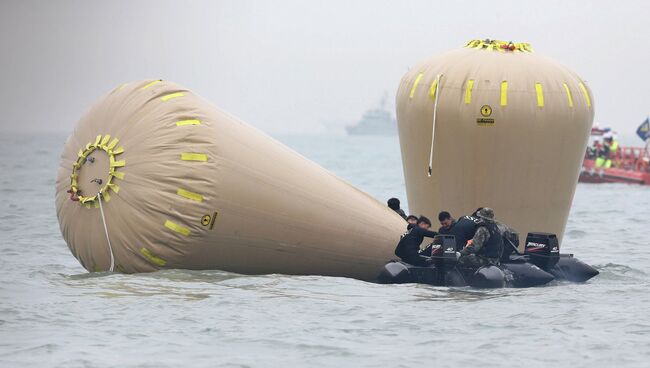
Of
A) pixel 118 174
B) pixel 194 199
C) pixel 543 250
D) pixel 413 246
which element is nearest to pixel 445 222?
pixel 413 246

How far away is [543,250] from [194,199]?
4.92 meters

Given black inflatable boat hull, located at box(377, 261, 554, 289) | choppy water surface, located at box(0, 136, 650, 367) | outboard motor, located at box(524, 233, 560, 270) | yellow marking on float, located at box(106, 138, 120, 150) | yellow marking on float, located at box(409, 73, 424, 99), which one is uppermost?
yellow marking on float, located at box(409, 73, 424, 99)

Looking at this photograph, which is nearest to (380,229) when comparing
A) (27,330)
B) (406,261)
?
(406,261)

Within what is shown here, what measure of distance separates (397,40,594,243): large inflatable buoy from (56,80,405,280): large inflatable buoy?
1736 millimetres

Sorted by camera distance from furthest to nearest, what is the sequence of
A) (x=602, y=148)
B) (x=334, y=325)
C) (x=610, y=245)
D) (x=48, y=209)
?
(x=602, y=148), (x=48, y=209), (x=610, y=245), (x=334, y=325)

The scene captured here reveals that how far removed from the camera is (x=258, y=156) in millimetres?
15664

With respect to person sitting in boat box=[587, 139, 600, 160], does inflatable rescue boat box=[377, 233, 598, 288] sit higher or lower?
lower

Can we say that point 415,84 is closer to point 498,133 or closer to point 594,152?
point 498,133

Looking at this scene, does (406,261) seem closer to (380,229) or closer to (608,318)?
(380,229)

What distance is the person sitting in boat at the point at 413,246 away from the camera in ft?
51.5

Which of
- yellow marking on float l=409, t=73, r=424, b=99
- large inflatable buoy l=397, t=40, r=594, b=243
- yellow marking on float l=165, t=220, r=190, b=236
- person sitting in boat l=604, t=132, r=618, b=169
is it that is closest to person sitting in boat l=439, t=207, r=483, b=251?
large inflatable buoy l=397, t=40, r=594, b=243

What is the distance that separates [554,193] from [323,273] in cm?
399

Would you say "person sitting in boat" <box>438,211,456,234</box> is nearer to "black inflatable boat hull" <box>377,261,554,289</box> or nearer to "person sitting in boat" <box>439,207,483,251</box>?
"person sitting in boat" <box>439,207,483,251</box>

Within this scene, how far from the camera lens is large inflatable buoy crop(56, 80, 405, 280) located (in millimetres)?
14820
